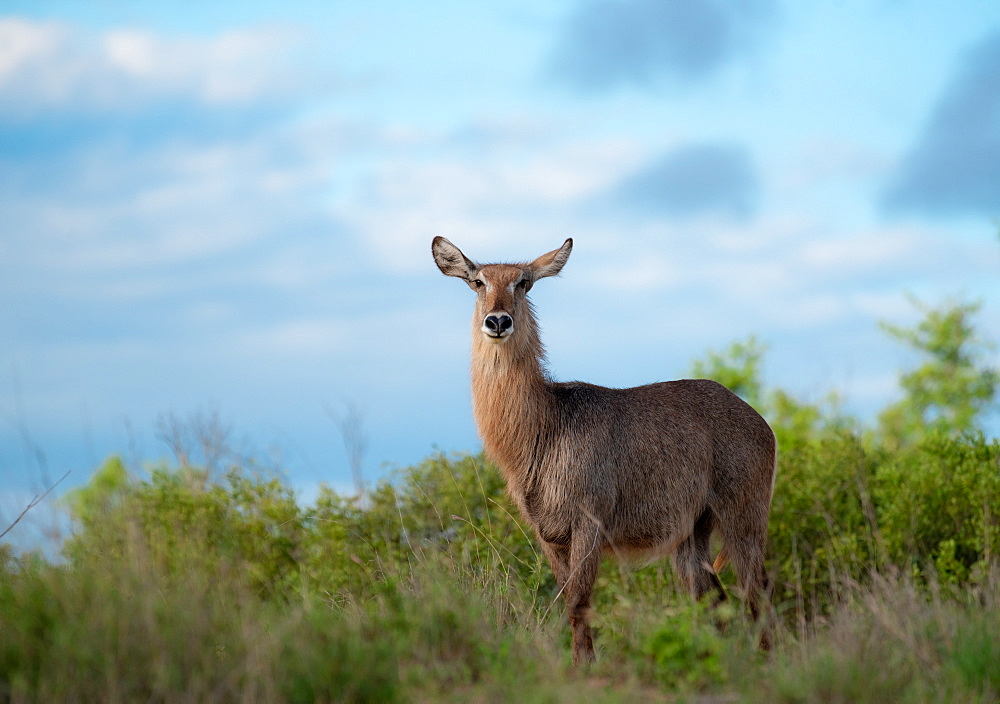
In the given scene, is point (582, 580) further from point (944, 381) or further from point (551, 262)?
point (944, 381)

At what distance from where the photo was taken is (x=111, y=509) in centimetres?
848

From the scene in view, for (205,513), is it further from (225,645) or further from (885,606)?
(885,606)

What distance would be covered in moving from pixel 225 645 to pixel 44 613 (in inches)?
38.0

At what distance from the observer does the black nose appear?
26.9ft

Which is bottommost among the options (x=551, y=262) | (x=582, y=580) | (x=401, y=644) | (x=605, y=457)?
(x=401, y=644)

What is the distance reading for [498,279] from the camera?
8.65 m

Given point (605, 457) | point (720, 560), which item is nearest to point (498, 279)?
point (605, 457)

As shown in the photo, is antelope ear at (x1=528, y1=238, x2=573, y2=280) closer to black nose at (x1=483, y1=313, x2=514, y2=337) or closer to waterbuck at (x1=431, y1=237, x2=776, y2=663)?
waterbuck at (x1=431, y1=237, x2=776, y2=663)

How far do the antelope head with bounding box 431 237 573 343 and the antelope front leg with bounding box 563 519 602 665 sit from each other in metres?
1.63

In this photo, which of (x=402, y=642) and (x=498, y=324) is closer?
(x=402, y=642)

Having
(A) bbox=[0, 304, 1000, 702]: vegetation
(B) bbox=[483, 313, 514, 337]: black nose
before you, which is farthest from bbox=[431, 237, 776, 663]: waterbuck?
(A) bbox=[0, 304, 1000, 702]: vegetation

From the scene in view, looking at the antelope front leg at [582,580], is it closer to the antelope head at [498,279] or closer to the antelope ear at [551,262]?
the antelope head at [498,279]

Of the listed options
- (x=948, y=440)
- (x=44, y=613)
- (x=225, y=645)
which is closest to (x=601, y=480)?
(x=225, y=645)

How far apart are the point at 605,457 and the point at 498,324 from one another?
1.32 meters
